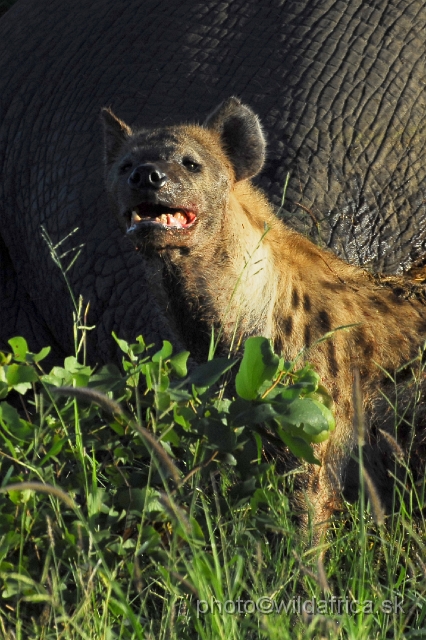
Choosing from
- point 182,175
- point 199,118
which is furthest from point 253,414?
point 199,118

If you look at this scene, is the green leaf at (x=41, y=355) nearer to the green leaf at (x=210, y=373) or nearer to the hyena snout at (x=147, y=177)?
the green leaf at (x=210, y=373)

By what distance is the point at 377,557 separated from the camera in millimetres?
2895

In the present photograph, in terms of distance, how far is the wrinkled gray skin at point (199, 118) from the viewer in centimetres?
418

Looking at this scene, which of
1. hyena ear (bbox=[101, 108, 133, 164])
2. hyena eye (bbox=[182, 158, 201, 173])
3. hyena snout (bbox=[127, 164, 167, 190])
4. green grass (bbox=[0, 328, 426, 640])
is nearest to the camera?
green grass (bbox=[0, 328, 426, 640])

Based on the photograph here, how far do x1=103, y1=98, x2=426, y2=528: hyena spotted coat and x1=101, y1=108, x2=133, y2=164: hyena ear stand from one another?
0.11 m

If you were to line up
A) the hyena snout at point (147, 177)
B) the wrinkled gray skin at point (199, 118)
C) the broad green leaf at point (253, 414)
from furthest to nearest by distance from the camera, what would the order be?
the wrinkled gray skin at point (199, 118) < the hyena snout at point (147, 177) < the broad green leaf at point (253, 414)

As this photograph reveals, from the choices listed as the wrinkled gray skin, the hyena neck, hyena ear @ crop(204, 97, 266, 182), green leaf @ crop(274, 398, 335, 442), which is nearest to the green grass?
green leaf @ crop(274, 398, 335, 442)

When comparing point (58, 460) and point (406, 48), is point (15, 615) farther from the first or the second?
point (406, 48)

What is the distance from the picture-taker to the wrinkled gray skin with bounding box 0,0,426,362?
4.18m

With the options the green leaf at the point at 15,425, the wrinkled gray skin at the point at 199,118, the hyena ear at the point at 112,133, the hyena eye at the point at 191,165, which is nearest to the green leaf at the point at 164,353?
the green leaf at the point at 15,425

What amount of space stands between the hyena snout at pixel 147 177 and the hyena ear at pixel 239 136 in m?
0.50

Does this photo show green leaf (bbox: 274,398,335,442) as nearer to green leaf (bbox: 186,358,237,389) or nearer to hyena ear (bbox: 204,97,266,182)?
green leaf (bbox: 186,358,237,389)

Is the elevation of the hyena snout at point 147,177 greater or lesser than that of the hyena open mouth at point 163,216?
greater

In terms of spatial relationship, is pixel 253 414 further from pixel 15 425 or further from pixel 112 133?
pixel 112 133
